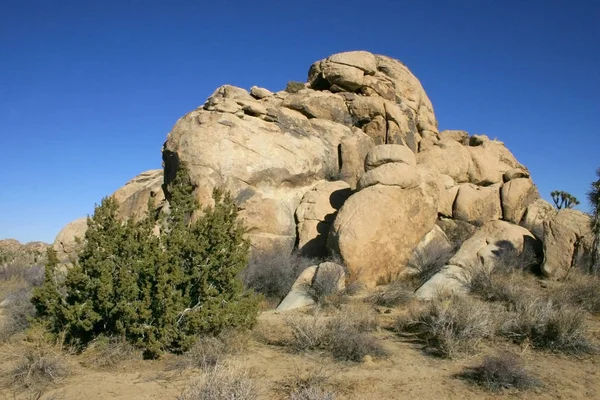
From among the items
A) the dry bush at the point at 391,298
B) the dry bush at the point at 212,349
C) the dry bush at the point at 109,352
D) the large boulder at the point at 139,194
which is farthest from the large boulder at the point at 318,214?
the dry bush at the point at 109,352

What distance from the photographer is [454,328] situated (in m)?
8.42

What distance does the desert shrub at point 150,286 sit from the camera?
736 centimetres

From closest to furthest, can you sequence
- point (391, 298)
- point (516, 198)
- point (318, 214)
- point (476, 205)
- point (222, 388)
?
point (222, 388), point (391, 298), point (318, 214), point (476, 205), point (516, 198)

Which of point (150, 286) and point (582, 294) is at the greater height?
point (150, 286)

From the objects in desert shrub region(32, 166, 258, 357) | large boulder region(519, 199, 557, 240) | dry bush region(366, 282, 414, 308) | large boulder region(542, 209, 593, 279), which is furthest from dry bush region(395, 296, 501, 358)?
large boulder region(519, 199, 557, 240)

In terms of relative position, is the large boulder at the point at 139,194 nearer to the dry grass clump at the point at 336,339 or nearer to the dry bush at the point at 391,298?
the dry bush at the point at 391,298

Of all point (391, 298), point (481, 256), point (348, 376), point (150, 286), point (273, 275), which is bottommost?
point (348, 376)

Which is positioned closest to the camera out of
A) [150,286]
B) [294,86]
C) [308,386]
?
[308,386]

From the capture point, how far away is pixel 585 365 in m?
7.40

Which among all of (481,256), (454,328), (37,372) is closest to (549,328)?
(454,328)

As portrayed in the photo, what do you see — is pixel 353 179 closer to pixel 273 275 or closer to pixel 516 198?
pixel 516 198

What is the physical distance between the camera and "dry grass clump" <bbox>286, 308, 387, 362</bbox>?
775 cm

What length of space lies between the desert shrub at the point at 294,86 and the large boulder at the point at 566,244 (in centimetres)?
1456

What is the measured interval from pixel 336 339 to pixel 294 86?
18.7 metres
